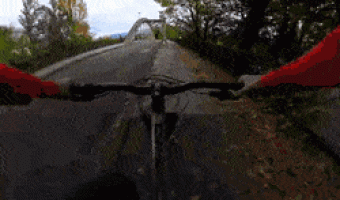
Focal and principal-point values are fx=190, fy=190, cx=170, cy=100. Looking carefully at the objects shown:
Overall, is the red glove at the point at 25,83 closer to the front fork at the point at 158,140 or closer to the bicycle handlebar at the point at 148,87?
the bicycle handlebar at the point at 148,87

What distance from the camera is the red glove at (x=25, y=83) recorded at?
137 cm

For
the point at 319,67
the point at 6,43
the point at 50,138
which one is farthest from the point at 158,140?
the point at 6,43

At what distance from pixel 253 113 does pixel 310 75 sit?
45 centimetres

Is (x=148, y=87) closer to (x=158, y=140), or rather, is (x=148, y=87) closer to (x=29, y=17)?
(x=158, y=140)

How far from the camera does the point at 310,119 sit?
107cm

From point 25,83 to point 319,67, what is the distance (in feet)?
6.33

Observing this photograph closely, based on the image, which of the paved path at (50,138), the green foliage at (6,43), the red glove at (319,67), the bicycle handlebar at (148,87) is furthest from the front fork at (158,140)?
the green foliage at (6,43)

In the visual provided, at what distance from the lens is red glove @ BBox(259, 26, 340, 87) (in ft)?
3.17

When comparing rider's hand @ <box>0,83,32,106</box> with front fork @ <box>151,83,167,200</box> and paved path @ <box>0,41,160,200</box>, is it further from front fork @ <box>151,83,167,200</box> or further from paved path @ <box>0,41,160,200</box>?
front fork @ <box>151,83,167,200</box>

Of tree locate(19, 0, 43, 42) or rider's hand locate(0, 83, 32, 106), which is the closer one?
rider's hand locate(0, 83, 32, 106)

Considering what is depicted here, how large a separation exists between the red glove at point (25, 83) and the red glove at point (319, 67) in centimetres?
170

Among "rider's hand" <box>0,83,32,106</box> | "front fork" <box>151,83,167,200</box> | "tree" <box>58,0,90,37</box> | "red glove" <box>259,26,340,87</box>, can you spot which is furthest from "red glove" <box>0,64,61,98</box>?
"tree" <box>58,0,90,37</box>

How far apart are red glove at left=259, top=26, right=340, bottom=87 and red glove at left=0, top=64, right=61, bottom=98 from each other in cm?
170

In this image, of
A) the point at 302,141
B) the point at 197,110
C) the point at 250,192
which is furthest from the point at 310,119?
the point at 197,110
